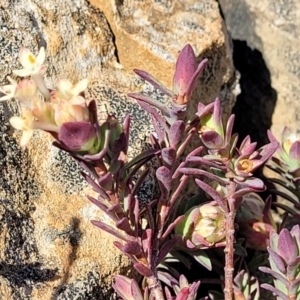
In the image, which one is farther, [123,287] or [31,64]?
→ [123,287]

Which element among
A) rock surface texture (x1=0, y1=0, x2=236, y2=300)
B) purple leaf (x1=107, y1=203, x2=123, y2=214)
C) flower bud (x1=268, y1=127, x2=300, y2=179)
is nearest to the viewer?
purple leaf (x1=107, y1=203, x2=123, y2=214)

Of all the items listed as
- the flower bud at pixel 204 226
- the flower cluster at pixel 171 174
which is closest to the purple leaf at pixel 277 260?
the flower cluster at pixel 171 174

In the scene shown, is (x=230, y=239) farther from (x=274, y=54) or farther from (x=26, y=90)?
(x=274, y=54)

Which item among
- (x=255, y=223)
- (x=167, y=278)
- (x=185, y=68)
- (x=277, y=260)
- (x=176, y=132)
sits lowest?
(x=167, y=278)

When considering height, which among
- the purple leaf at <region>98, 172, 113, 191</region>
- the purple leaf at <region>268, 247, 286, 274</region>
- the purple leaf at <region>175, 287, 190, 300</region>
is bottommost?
the purple leaf at <region>175, 287, 190, 300</region>

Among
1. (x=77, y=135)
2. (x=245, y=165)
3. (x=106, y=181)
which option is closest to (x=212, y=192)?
(x=245, y=165)

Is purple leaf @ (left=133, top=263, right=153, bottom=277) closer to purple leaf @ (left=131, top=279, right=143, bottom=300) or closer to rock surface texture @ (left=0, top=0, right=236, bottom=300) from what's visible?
purple leaf @ (left=131, top=279, right=143, bottom=300)

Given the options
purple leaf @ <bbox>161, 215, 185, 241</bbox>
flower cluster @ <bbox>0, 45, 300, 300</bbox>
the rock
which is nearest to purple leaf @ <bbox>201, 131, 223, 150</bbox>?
flower cluster @ <bbox>0, 45, 300, 300</bbox>

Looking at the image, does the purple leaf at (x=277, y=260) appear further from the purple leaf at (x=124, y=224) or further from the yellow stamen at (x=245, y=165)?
the purple leaf at (x=124, y=224)
